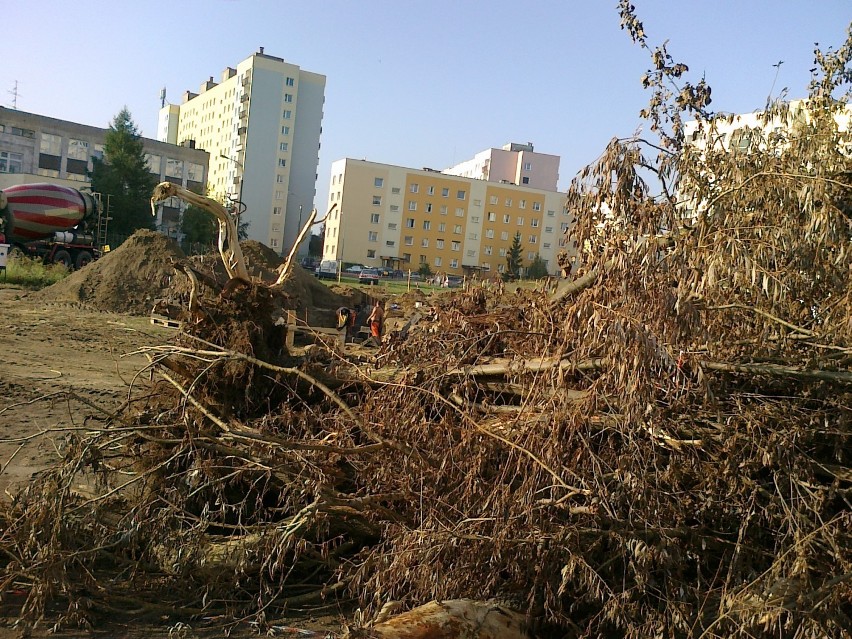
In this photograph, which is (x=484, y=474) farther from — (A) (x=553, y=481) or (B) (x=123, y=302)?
(B) (x=123, y=302)

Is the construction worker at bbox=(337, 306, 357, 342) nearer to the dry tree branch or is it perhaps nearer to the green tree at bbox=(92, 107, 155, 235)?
the dry tree branch

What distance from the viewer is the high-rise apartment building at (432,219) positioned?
6091cm

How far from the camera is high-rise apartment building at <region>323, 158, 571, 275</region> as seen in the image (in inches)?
2398

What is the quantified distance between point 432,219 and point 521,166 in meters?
15.3

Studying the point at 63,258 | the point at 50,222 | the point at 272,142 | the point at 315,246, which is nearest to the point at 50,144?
the point at 272,142

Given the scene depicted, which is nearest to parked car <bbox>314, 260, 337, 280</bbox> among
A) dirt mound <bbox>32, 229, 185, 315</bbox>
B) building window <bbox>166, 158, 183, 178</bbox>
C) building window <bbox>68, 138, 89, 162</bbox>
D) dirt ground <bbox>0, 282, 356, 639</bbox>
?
building window <bbox>166, 158, 183, 178</bbox>

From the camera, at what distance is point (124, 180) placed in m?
41.4

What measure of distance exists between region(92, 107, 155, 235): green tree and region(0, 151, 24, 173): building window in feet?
18.3

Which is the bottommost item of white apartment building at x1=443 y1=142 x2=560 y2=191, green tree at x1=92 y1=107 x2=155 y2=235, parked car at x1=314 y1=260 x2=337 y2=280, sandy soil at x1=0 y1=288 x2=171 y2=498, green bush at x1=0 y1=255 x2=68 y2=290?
sandy soil at x1=0 y1=288 x2=171 y2=498

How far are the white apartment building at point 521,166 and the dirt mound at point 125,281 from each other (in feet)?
182

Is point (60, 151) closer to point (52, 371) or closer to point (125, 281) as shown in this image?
point (125, 281)

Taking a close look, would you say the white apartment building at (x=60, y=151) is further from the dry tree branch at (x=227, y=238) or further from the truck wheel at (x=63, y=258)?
the dry tree branch at (x=227, y=238)

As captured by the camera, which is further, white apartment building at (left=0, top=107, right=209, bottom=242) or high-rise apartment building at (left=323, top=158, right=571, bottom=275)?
high-rise apartment building at (left=323, top=158, right=571, bottom=275)

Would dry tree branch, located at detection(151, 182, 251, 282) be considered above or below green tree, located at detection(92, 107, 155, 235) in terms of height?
below
